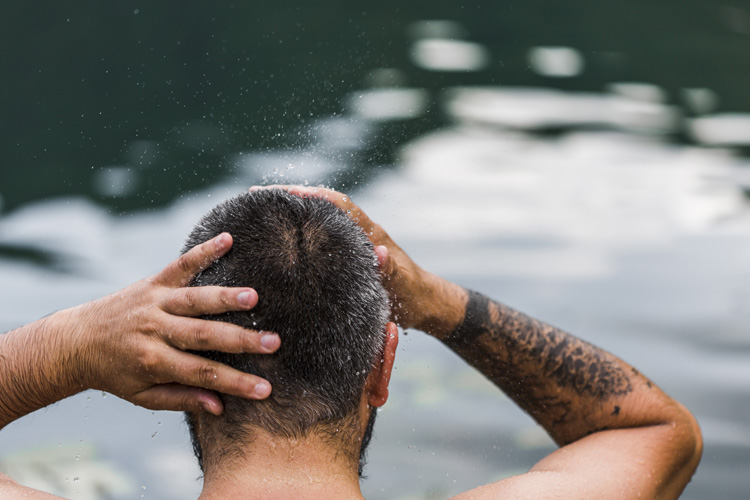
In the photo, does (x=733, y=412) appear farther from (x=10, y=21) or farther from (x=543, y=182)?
(x=10, y=21)

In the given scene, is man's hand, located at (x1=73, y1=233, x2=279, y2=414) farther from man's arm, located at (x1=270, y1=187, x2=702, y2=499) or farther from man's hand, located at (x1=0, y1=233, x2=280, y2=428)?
man's arm, located at (x1=270, y1=187, x2=702, y2=499)

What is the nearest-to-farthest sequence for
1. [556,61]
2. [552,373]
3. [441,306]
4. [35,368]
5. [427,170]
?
[35,368] → [441,306] → [552,373] → [427,170] → [556,61]

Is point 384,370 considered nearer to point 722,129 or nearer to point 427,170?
point 427,170

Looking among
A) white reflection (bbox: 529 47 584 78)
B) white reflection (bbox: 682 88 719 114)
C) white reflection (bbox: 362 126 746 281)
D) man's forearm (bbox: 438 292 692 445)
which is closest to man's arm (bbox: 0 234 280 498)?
man's forearm (bbox: 438 292 692 445)

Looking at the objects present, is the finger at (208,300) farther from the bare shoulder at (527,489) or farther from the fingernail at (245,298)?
the bare shoulder at (527,489)

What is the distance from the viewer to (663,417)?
2.65 m

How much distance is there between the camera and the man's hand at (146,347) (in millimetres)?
1793

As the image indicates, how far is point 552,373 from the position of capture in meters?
2.73

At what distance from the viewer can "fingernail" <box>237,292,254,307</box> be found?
1760mm

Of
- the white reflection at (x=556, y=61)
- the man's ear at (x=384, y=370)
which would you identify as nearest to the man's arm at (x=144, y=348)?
the man's ear at (x=384, y=370)

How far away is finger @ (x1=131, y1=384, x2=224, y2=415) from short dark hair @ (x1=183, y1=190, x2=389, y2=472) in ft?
0.10

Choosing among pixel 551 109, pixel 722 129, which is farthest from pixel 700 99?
pixel 551 109

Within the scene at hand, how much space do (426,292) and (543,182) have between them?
9.30 ft

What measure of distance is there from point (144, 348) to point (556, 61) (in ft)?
16.9
